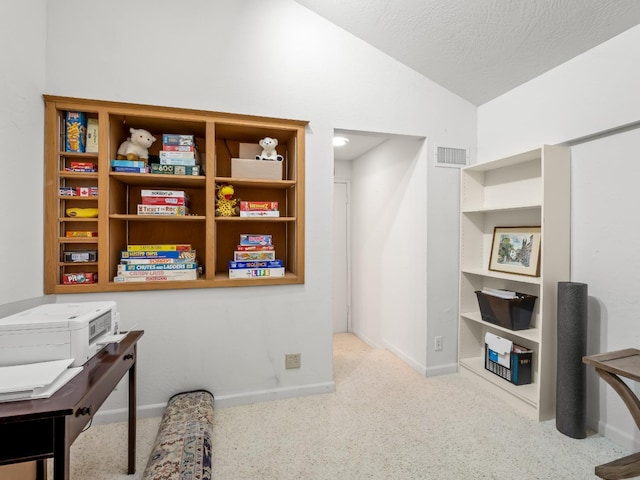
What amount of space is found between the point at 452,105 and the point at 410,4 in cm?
96

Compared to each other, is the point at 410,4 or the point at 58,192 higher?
the point at 410,4

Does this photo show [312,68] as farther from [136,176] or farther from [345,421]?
[345,421]

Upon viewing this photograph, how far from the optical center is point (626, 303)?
188 cm

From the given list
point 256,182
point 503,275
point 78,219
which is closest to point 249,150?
point 256,182

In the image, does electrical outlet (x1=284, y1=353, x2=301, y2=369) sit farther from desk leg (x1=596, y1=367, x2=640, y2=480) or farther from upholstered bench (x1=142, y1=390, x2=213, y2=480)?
desk leg (x1=596, y1=367, x2=640, y2=480)

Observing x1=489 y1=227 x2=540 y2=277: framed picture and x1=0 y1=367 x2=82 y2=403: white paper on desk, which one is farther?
x1=489 y1=227 x2=540 y2=277: framed picture

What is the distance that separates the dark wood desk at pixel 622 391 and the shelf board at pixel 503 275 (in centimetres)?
61

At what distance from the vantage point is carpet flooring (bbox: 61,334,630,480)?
1.66m

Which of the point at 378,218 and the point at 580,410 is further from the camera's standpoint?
the point at 378,218

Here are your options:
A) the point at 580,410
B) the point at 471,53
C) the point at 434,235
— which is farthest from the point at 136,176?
the point at 580,410

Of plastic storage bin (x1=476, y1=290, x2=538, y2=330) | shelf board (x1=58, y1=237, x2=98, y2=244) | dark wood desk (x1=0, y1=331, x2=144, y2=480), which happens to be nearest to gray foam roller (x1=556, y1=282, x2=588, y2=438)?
plastic storage bin (x1=476, y1=290, x2=538, y2=330)

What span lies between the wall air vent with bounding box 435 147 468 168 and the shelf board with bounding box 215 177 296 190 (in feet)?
4.28

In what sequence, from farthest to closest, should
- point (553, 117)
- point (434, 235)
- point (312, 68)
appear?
point (434, 235)
point (312, 68)
point (553, 117)

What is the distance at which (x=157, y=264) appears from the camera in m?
2.18
